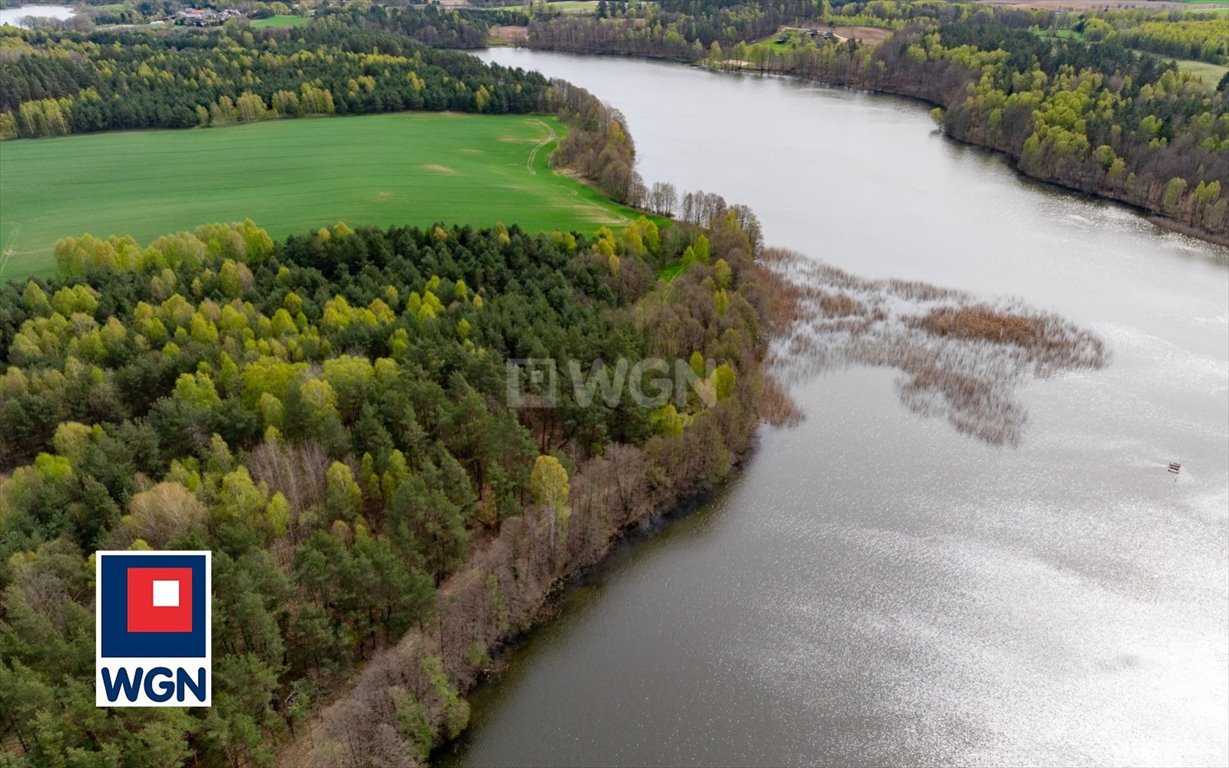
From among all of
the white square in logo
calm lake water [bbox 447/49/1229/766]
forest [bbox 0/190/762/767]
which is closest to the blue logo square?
the white square in logo

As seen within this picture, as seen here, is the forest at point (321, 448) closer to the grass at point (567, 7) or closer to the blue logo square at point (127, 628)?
the blue logo square at point (127, 628)

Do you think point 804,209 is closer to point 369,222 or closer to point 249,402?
point 369,222

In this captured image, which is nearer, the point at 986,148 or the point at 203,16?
the point at 986,148

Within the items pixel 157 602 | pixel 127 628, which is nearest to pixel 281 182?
pixel 157 602

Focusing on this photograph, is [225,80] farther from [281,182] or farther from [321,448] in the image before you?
[321,448]

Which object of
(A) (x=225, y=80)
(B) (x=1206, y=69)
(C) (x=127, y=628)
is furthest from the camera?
(B) (x=1206, y=69)

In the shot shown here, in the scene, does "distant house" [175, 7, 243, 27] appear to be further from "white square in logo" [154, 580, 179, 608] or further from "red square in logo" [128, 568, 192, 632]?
"white square in logo" [154, 580, 179, 608]

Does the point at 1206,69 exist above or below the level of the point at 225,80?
above
